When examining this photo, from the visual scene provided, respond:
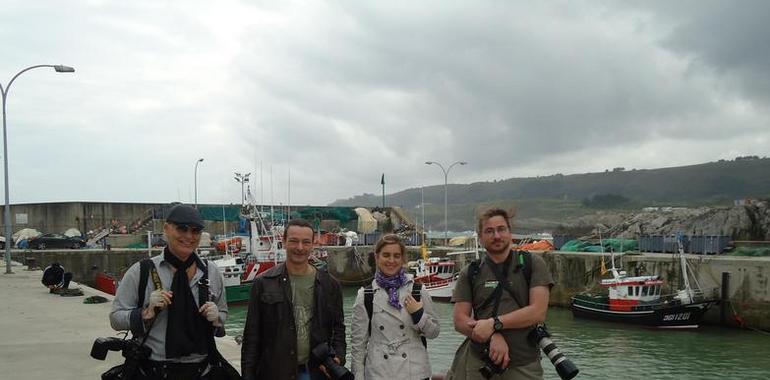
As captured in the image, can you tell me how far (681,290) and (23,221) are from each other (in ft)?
174

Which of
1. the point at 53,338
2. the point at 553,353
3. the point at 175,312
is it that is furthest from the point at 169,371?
the point at 53,338

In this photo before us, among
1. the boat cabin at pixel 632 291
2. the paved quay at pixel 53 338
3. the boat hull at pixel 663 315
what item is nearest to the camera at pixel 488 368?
the paved quay at pixel 53 338

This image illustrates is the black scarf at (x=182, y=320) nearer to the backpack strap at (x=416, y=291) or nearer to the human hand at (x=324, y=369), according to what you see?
the human hand at (x=324, y=369)

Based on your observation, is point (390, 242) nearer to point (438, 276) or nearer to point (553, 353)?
point (553, 353)

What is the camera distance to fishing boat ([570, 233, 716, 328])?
24.7 meters

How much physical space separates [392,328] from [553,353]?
1165 mm

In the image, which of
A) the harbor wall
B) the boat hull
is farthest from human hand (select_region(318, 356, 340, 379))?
the harbor wall

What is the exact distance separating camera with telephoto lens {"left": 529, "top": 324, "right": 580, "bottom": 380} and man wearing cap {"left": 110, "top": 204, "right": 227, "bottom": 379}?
6.90ft

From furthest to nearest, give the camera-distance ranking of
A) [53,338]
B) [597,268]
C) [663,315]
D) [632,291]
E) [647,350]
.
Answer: [597,268] < [632,291] < [663,315] < [647,350] < [53,338]

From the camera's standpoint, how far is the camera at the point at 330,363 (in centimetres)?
425

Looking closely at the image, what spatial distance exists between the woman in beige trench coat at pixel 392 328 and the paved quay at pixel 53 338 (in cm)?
435

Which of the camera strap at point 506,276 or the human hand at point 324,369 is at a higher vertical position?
the camera strap at point 506,276

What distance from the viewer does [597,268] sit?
1252 inches

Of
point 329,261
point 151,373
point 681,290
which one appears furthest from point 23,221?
point 151,373
